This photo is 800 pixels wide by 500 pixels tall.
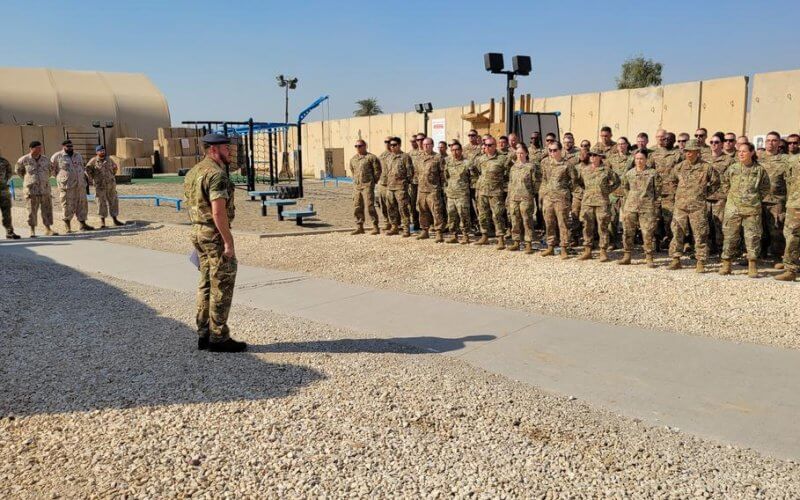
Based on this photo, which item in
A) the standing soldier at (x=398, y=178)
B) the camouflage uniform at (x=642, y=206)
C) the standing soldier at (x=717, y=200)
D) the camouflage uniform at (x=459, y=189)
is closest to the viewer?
the camouflage uniform at (x=642, y=206)

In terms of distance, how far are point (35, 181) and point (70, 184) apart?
642mm

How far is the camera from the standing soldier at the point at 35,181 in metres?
12.0

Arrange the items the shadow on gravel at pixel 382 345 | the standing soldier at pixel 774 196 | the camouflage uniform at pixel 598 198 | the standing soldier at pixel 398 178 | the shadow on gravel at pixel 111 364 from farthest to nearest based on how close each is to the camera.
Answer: the standing soldier at pixel 398 178
the camouflage uniform at pixel 598 198
the standing soldier at pixel 774 196
the shadow on gravel at pixel 382 345
the shadow on gravel at pixel 111 364

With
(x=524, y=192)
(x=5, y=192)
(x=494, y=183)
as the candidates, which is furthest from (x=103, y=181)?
(x=524, y=192)

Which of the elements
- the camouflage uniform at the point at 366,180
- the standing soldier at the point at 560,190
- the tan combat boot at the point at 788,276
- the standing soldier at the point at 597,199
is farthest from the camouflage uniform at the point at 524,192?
the tan combat boot at the point at 788,276

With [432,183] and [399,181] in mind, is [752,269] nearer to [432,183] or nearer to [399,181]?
[432,183]

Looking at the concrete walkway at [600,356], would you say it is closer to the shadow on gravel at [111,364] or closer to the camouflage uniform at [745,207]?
the shadow on gravel at [111,364]

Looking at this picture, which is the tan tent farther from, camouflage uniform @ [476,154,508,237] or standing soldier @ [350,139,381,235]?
camouflage uniform @ [476,154,508,237]

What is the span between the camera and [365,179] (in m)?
11.5

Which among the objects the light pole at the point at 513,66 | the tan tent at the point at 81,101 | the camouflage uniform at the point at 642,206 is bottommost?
the camouflage uniform at the point at 642,206

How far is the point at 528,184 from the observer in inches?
366

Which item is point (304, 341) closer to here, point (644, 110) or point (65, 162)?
point (65, 162)

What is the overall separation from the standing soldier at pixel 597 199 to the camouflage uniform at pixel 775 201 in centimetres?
183

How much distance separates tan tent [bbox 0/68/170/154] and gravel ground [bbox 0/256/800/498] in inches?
1634
